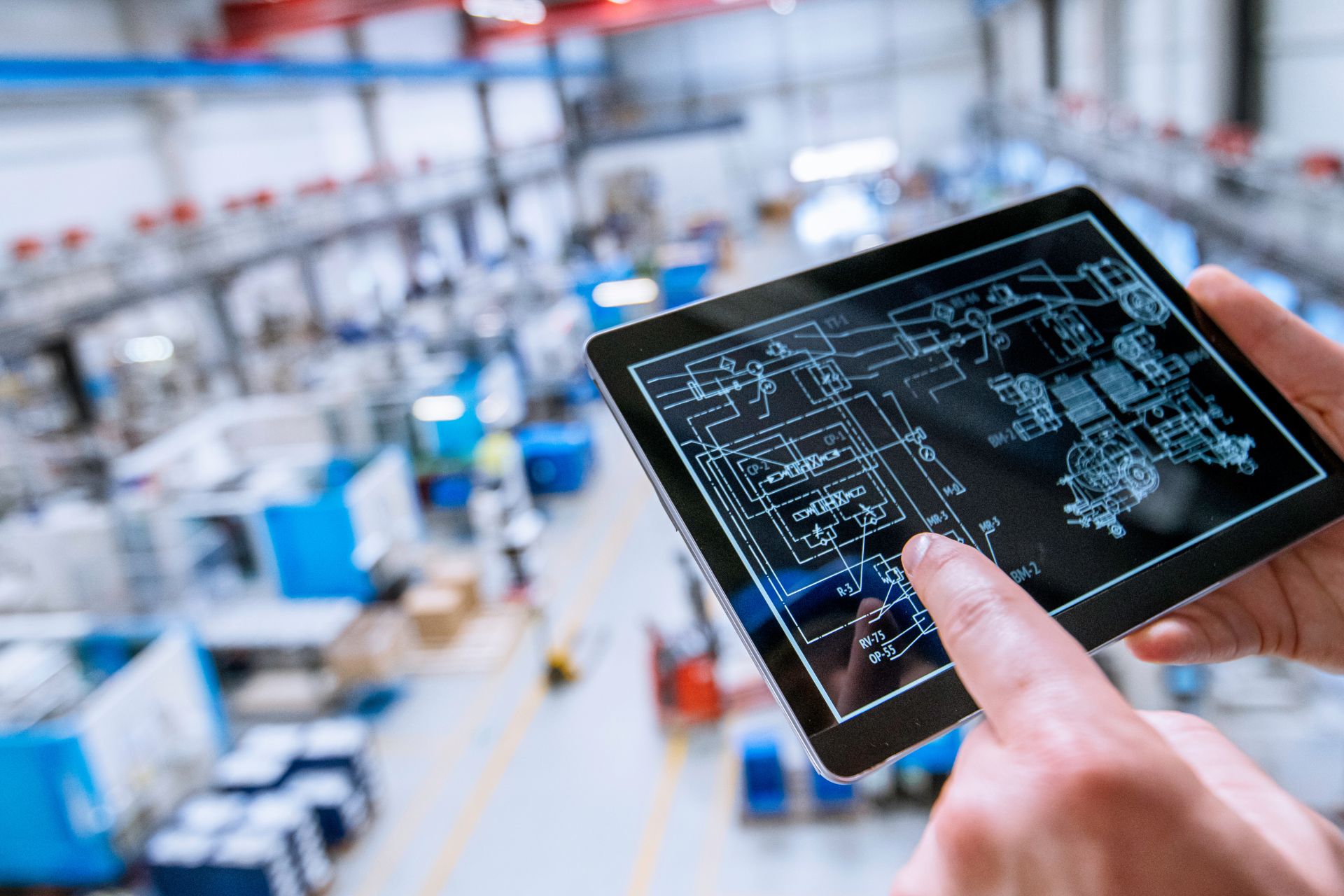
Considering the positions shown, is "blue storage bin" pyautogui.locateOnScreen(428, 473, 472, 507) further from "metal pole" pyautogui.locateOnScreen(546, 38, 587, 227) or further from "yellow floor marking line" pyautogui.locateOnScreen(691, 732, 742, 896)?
"metal pole" pyautogui.locateOnScreen(546, 38, 587, 227)

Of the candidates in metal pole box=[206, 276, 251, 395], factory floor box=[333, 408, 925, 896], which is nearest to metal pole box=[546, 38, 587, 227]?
metal pole box=[206, 276, 251, 395]

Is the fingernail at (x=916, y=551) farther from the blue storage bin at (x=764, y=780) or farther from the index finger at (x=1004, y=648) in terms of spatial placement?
the blue storage bin at (x=764, y=780)

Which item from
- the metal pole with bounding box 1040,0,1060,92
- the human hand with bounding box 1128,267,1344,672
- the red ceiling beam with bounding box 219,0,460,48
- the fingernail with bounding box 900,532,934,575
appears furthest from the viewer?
the metal pole with bounding box 1040,0,1060,92

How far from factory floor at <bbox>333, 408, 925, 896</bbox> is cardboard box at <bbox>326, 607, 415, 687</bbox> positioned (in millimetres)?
361

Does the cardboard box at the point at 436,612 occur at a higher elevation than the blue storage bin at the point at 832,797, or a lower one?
higher

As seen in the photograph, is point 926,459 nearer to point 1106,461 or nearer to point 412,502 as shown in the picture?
point 1106,461

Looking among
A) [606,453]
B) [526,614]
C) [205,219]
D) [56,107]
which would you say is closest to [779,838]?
[526,614]

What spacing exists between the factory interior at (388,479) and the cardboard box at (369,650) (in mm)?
36

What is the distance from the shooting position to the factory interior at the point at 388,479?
6172 mm

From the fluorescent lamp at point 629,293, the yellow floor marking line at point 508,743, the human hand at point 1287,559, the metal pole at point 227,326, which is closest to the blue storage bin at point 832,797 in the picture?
the yellow floor marking line at point 508,743

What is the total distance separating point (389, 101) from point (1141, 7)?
16.1 meters

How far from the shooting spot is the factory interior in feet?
20.2

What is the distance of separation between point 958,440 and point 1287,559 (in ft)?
2.76

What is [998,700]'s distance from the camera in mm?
978
